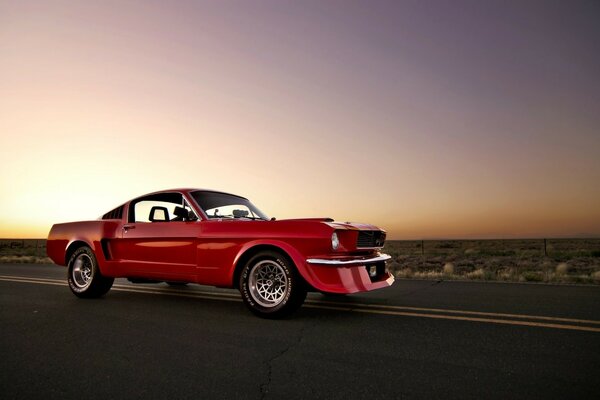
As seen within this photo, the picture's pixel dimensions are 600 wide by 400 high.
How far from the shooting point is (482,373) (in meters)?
3.07

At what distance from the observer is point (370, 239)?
5.64 meters

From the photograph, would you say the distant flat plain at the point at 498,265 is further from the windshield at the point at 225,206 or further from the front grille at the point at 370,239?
the windshield at the point at 225,206

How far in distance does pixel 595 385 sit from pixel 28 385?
3852mm

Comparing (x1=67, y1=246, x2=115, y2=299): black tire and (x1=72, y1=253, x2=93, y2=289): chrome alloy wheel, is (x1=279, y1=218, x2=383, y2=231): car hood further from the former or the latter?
(x1=72, y1=253, x2=93, y2=289): chrome alloy wheel

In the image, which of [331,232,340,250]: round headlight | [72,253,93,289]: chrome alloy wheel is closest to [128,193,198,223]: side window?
[72,253,93,289]: chrome alloy wheel

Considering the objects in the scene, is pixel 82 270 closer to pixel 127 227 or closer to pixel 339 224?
pixel 127 227

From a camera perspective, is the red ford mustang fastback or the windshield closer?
the red ford mustang fastback

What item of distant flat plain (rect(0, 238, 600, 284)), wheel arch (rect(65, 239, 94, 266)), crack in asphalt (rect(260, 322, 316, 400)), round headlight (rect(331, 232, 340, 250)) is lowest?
distant flat plain (rect(0, 238, 600, 284))

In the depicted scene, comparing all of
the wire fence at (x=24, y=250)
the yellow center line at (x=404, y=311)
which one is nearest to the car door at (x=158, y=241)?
the yellow center line at (x=404, y=311)

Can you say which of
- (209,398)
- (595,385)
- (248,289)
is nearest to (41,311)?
(248,289)

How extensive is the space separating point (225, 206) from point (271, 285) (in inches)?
70.7

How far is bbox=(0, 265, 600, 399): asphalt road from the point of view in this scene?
282 cm

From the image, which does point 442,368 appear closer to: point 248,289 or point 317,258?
point 317,258

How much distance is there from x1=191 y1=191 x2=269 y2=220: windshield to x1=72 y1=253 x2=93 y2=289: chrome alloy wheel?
250 cm
